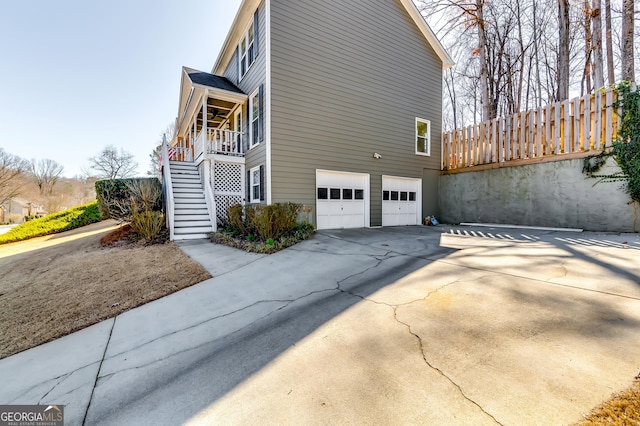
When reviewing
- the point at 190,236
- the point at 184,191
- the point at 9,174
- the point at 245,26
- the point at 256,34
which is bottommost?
the point at 190,236

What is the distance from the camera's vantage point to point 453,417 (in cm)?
161

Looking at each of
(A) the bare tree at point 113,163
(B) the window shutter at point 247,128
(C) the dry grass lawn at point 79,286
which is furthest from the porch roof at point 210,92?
(A) the bare tree at point 113,163

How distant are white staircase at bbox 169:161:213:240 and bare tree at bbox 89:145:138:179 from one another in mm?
38486

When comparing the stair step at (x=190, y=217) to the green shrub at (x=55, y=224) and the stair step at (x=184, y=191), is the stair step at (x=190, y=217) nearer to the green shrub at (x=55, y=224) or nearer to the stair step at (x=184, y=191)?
the stair step at (x=184, y=191)

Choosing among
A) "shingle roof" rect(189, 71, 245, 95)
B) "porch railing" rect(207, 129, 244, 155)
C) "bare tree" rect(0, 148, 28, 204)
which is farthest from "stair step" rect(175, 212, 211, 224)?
"bare tree" rect(0, 148, 28, 204)

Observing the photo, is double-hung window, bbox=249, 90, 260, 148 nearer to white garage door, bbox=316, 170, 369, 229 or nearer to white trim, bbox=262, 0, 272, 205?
white trim, bbox=262, 0, 272, 205

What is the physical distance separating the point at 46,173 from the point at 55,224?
47.4 meters

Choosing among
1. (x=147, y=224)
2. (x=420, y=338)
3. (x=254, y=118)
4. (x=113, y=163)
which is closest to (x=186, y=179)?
(x=147, y=224)

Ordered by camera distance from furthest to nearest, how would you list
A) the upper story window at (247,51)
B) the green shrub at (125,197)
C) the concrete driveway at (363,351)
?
the upper story window at (247,51) < the green shrub at (125,197) < the concrete driveway at (363,351)

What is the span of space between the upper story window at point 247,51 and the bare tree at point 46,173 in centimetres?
5134

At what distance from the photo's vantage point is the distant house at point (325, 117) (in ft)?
27.7

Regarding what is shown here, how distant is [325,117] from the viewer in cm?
909

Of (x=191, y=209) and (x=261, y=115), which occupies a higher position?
(x=261, y=115)

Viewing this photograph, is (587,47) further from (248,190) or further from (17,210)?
(17,210)
